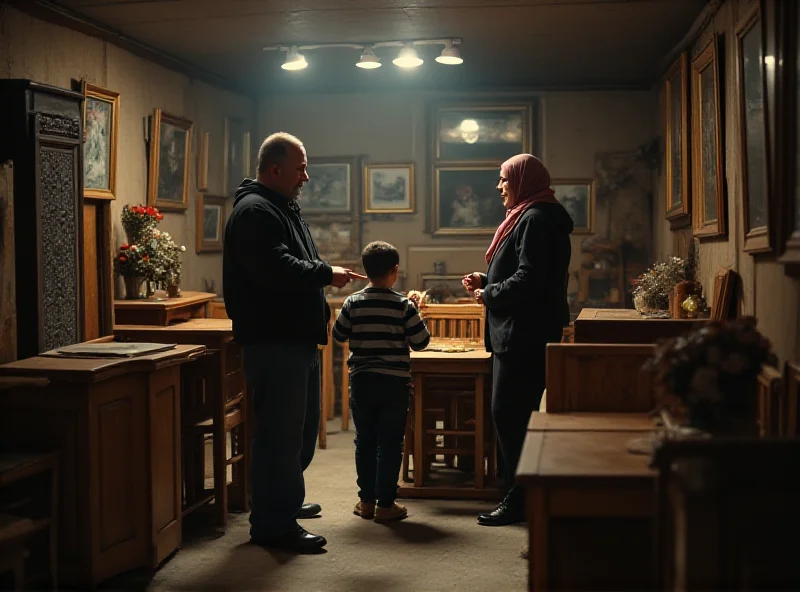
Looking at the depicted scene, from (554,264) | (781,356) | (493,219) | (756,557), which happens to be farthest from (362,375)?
(493,219)

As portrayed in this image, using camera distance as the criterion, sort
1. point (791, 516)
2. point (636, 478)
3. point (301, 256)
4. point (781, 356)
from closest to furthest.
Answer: point (791, 516)
point (636, 478)
point (781, 356)
point (301, 256)

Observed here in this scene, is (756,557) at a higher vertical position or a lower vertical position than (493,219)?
lower

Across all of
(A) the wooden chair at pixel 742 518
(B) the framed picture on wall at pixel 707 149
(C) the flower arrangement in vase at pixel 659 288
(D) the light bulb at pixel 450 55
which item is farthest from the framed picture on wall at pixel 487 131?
(A) the wooden chair at pixel 742 518

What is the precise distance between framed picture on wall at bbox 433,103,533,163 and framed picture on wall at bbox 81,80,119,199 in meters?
3.19

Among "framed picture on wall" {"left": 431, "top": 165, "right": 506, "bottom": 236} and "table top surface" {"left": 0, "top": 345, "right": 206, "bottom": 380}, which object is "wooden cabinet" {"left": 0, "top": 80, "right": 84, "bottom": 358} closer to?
"table top surface" {"left": 0, "top": 345, "right": 206, "bottom": 380}

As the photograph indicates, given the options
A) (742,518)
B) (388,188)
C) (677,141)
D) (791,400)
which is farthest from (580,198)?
(742,518)

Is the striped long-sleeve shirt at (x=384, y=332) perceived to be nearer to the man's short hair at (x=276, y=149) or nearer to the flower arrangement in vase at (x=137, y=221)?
the man's short hair at (x=276, y=149)

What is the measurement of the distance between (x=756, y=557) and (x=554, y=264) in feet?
8.98

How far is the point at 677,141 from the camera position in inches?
259

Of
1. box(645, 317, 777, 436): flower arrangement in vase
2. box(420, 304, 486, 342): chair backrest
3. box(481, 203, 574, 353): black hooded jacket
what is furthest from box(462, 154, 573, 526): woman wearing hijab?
box(645, 317, 777, 436): flower arrangement in vase

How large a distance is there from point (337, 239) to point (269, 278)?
446 cm

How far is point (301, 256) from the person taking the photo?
447cm

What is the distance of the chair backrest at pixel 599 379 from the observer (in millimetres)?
3703

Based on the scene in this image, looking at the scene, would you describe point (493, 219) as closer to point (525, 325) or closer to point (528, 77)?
point (528, 77)
